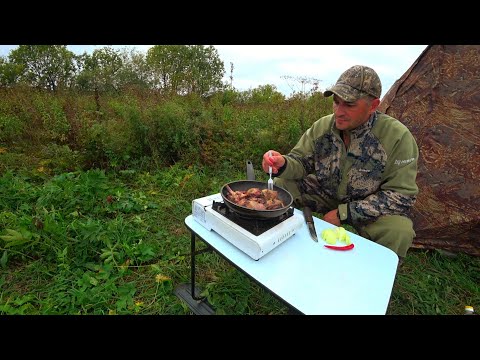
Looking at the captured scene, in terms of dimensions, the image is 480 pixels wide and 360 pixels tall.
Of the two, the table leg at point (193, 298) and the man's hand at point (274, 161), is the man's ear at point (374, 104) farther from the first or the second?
the table leg at point (193, 298)

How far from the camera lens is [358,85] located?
1.92 m

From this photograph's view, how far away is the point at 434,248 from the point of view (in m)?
3.03

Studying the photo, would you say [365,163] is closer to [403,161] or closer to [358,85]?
[403,161]

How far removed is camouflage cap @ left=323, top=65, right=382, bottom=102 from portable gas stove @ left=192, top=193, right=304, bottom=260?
3.23ft

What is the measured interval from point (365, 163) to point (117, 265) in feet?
7.96

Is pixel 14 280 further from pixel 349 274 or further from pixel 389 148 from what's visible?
pixel 389 148

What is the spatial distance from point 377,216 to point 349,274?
0.82 m

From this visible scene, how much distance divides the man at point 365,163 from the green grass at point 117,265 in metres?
0.92

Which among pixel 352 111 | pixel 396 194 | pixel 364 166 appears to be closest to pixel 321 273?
pixel 396 194

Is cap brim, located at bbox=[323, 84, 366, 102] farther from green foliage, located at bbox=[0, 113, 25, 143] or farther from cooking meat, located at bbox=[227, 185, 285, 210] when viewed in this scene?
green foliage, located at bbox=[0, 113, 25, 143]

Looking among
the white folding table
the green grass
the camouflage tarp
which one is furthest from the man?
the camouflage tarp

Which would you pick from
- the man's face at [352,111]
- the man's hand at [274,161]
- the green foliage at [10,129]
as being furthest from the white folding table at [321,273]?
the green foliage at [10,129]
